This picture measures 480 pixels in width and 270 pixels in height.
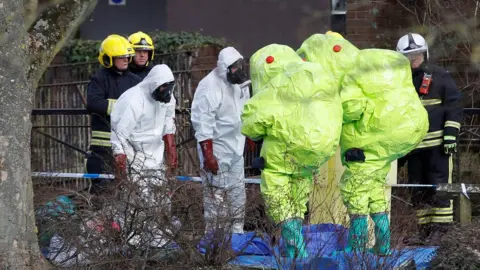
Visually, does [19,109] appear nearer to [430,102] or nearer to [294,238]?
[294,238]

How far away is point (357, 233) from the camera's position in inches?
287

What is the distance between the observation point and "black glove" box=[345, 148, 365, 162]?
7.78 m

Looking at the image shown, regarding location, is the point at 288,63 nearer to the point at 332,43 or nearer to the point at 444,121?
the point at 332,43

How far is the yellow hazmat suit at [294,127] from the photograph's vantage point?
747 centimetres

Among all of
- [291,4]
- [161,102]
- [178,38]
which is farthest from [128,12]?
[291,4]

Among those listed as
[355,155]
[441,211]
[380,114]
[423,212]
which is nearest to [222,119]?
[355,155]

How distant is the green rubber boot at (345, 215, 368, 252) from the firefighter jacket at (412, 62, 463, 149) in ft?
5.43

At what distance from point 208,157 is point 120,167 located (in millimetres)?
1221

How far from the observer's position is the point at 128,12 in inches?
680

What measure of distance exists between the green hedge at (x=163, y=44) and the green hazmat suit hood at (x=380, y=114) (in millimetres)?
5806

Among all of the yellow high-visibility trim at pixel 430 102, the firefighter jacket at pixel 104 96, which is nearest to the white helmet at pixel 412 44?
the yellow high-visibility trim at pixel 430 102

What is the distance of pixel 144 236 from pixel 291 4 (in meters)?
2.15

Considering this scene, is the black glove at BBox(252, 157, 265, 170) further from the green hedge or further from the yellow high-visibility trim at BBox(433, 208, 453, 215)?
the green hedge

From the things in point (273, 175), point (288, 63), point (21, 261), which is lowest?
point (21, 261)
